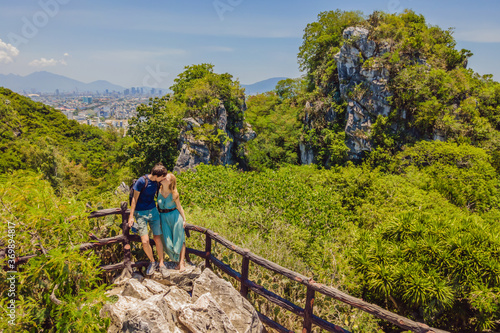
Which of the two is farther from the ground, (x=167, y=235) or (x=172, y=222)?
(x=172, y=222)

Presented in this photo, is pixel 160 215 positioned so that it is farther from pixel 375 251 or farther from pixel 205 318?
pixel 375 251

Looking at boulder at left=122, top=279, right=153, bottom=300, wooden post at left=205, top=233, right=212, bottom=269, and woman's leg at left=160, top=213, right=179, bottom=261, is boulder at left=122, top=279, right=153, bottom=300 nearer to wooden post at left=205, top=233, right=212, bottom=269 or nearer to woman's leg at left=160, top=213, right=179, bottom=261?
woman's leg at left=160, top=213, right=179, bottom=261

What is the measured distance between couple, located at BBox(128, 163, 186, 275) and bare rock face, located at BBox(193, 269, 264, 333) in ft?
2.08

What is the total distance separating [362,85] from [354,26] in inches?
210

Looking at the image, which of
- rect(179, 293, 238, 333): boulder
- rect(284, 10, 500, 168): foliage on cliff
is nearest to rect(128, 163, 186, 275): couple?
rect(179, 293, 238, 333): boulder

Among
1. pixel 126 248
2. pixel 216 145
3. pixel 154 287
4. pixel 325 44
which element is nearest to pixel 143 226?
pixel 126 248

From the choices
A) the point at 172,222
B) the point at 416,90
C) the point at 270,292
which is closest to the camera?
the point at 270,292

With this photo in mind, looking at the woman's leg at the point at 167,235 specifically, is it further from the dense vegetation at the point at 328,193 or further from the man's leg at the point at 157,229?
the dense vegetation at the point at 328,193

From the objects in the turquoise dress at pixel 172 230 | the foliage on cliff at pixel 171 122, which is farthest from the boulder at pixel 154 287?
the foliage on cliff at pixel 171 122

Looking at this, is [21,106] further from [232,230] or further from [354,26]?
[232,230]

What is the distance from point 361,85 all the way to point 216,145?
42.9ft

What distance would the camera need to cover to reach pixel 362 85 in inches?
948

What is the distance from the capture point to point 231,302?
3.68 meters

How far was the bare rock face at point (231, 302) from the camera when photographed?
3.52m
